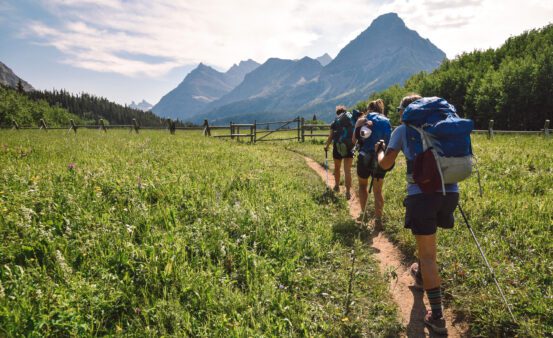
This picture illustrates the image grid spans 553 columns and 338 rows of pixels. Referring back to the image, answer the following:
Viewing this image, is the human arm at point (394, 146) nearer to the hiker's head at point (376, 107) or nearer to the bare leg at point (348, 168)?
the hiker's head at point (376, 107)

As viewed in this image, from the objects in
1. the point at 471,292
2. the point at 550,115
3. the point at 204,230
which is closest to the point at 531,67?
the point at 550,115

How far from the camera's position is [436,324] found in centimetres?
377

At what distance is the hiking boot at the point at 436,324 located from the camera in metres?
3.70

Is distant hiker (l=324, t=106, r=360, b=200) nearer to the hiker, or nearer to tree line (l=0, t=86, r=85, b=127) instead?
the hiker

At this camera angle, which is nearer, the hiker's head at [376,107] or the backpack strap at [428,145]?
the backpack strap at [428,145]

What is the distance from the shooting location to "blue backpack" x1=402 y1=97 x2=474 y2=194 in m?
3.41

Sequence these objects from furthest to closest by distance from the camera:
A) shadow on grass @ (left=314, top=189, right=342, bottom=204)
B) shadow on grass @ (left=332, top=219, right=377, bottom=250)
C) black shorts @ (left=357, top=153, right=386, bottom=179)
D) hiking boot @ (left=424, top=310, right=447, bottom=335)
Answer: shadow on grass @ (left=314, top=189, right=342, bottom=204), black shorts @ (left=357, top=153, right=386, bottom=179), shadow on grass @ (left=332, top=219, right=377, bottom=250), hiking boot @ (left=424, top=310, right=447, bottom=335)

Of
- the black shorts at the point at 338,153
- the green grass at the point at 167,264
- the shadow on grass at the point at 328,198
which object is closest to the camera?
the green grass at the point at 167,264

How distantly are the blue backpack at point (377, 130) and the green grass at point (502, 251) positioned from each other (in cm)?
194

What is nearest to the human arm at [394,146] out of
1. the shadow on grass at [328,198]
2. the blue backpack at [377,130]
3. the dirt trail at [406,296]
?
the dirt trail at [406,296]

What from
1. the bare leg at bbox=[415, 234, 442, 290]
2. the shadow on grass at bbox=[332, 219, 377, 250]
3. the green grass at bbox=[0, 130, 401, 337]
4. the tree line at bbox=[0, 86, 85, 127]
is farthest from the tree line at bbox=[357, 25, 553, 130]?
the tree line at bbox=[0, 86, 85, 127]

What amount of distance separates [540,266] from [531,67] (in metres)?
40.9

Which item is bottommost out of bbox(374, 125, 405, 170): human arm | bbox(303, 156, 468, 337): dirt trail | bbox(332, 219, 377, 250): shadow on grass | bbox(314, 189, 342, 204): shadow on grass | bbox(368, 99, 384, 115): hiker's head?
bbox(303, 156, 468, 337): dirt trail

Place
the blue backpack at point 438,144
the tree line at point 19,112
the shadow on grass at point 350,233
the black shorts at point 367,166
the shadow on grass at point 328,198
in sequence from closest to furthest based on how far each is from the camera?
the blue backpack at point 438,144 < the shadow on grass at point 350,233 < the black shorts at point 367,166 < the shadow on grass at point 328,198 < the tree line at point 19,112
